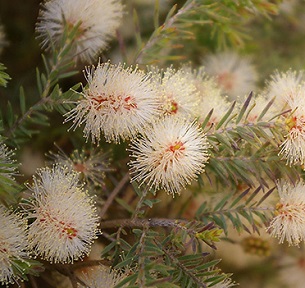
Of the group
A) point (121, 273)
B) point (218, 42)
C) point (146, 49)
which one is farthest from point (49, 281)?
point (218, 42)

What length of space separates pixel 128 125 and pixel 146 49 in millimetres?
167

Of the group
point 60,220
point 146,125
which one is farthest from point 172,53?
point 60,220

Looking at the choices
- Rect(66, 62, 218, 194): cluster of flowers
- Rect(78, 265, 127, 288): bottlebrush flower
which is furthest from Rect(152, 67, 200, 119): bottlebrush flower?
Rect(78, 265, 127, 288): bottlebrush flower

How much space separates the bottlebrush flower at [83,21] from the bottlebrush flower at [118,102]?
0.39ft

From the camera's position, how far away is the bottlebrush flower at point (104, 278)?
0.70m

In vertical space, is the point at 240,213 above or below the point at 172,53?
below

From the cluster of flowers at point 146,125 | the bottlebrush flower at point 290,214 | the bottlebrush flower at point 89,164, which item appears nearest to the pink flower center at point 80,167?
the bottlebrush flower at point 89,164

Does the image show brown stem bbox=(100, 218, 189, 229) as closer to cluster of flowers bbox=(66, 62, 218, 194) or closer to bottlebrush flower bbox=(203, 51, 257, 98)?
cluster of flowers bbox=(66, 62, 218, 194)

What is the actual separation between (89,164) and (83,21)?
22cm

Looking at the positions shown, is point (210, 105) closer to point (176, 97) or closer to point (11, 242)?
point (176, 97)

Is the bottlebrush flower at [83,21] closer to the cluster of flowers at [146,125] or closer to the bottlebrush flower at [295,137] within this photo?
the cluster of flowers at [146,125]

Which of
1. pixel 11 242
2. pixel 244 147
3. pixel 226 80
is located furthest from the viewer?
pixel 226 80

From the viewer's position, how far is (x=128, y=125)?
2.34ft

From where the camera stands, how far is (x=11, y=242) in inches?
26.2
